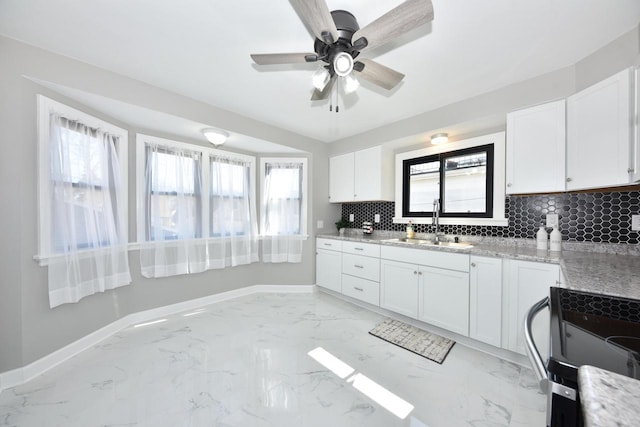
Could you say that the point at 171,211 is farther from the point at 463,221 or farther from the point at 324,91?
the point at 463,221

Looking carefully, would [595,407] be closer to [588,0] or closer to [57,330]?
[588,0]

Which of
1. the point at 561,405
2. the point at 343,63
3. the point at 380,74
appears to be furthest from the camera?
the point at 380,74

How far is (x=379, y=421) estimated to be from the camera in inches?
54.5

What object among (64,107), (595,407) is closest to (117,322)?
(64,107)

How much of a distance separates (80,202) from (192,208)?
1.04 m

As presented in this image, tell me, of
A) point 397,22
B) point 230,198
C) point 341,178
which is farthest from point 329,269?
point 397,22

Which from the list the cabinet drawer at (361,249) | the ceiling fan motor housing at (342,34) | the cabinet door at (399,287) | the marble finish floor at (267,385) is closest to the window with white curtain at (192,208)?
the marble finish floor at (267,385)

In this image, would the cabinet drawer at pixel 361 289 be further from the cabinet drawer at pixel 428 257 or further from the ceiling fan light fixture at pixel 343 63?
the ceiling fan light fixture at pixel 343 63

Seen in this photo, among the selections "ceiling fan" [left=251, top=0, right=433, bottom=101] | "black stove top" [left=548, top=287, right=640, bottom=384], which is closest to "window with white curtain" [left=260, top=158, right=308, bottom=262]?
"ceiling fan" [left=251, top=0, right=433, bottom=101]

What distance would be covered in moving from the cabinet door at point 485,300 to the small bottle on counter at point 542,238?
537 millimetres

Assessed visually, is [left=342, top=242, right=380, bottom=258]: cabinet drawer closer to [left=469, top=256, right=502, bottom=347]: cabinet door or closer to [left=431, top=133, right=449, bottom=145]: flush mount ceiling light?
[left=469, top=256, right=502, bottom=347]: cabinet door

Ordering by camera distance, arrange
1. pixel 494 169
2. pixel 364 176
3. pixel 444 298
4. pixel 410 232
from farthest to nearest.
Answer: pixel 364 176
pixel 410 232
pixel 494 169
pixel 444 298

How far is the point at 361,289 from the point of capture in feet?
9.89

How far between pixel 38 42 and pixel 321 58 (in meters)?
2.09
